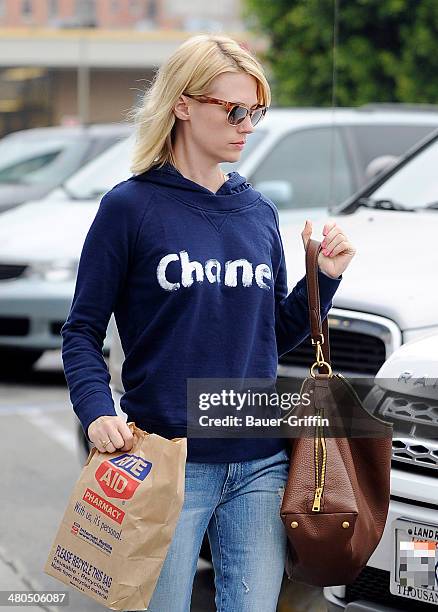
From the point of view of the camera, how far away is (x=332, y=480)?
8.73 ft

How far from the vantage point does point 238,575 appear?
273cm

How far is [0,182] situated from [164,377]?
28.0ft

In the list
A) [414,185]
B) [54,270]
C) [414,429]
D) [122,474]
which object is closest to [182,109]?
[122,474]

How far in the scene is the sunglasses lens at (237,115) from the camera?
2703 mm

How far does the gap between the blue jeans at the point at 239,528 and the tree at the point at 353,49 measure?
14067 mm

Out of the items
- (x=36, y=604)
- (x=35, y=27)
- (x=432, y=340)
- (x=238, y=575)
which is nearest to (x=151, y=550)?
(x=238, y=575)

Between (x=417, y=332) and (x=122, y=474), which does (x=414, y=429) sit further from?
(x=122, y=474)

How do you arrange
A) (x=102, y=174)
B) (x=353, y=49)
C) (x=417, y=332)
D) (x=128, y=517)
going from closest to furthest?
(x=128, y=517) → (x=417, y=332) → (x=102, y=174) → (x=353, y=49)

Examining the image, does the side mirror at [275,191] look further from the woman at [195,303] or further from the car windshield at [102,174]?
the woman at [195,303]

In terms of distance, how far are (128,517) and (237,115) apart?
33.8 inches

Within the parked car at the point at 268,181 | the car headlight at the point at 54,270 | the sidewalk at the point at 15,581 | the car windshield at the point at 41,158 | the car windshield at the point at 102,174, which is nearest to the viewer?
the sidewalk at the point at 15,581

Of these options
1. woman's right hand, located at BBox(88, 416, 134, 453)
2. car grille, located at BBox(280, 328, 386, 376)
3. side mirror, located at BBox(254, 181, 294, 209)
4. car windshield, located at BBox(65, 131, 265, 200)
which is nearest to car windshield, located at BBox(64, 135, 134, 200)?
car windshield, located at BBox(65, 131, 265, 200)

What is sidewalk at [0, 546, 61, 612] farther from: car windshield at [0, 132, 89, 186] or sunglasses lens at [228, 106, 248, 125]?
car windshield at [0, 132, 89, 186]

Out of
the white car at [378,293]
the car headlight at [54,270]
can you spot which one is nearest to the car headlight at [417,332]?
the white car at [378,293]
